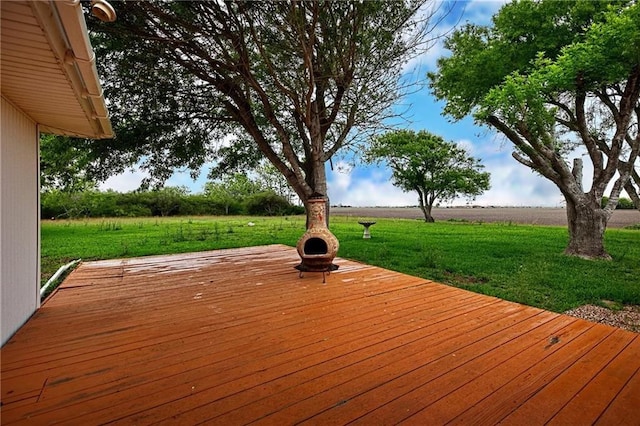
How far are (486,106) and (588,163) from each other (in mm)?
2972

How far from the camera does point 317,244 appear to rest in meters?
4.73

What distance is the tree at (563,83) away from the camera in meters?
5.64

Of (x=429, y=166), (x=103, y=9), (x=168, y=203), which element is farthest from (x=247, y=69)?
(x=168, y=203)

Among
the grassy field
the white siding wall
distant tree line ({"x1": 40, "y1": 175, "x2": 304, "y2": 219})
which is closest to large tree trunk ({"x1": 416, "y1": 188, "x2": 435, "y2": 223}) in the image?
distant tree line ({"x1": 40, "y1": 175, "x2": 304, "y2": 219})

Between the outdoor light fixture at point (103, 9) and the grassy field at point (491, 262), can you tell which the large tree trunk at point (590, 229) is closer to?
the grassy field at point (491, 262)

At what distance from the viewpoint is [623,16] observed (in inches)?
208

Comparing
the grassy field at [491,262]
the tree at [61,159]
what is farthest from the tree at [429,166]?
the tree at [61,159]

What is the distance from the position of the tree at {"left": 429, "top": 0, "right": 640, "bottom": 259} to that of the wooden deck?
476cm

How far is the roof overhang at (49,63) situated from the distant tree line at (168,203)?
9.56 metres

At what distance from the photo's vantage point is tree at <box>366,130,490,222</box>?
18750mm

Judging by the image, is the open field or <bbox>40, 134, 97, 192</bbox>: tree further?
the open field

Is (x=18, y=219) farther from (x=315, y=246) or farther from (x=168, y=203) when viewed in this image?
(x=168, y=203)

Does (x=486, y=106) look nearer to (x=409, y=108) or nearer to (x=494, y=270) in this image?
(x=409, y=108)

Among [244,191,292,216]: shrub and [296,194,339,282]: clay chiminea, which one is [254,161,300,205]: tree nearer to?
[244,191,292,216]: shrub
